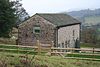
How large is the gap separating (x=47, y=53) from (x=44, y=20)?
1385cm

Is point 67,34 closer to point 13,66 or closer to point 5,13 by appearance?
point 5,13

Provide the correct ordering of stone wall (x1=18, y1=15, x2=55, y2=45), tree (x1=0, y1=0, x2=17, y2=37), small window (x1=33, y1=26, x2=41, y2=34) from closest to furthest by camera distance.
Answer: stone wall (x1=18, y1=15, x2=55, y2=45) → small window (x1=33, y1=26, x2=41, y2=34) → tree (x1=0, y1=0, x2=17, y2=37)

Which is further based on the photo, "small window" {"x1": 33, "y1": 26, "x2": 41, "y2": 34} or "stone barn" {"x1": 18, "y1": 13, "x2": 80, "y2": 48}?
"small window" {"x1": 33, "y1": 26, "x2": 41, "y2": 34}

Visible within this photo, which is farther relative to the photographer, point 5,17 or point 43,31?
point 5,17

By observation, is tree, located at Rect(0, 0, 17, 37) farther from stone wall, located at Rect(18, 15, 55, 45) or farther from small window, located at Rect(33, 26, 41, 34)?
small window, located at Rect(33, 26, 41, 34)

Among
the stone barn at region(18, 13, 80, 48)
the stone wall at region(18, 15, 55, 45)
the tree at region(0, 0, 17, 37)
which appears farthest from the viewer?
the tree at region(0, 0, 17, 37)

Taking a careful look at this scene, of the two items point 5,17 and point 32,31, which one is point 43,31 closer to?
point 32,31

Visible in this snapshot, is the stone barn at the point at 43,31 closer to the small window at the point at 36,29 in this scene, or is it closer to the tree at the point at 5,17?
the small window at the point at 36,29

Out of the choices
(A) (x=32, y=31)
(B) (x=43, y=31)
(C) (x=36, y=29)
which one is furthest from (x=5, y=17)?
(B) (x=43, y=31)

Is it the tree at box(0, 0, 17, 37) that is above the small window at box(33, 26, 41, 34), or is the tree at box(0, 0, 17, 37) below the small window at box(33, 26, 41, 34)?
above

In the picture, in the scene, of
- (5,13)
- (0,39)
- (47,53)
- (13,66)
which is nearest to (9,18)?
(5,13)

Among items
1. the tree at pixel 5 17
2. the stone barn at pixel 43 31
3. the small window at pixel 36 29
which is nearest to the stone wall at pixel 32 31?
the stone barn at pixel 43 31

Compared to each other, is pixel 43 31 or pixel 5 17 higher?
pixel 5 17

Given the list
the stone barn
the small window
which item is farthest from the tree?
the small window
